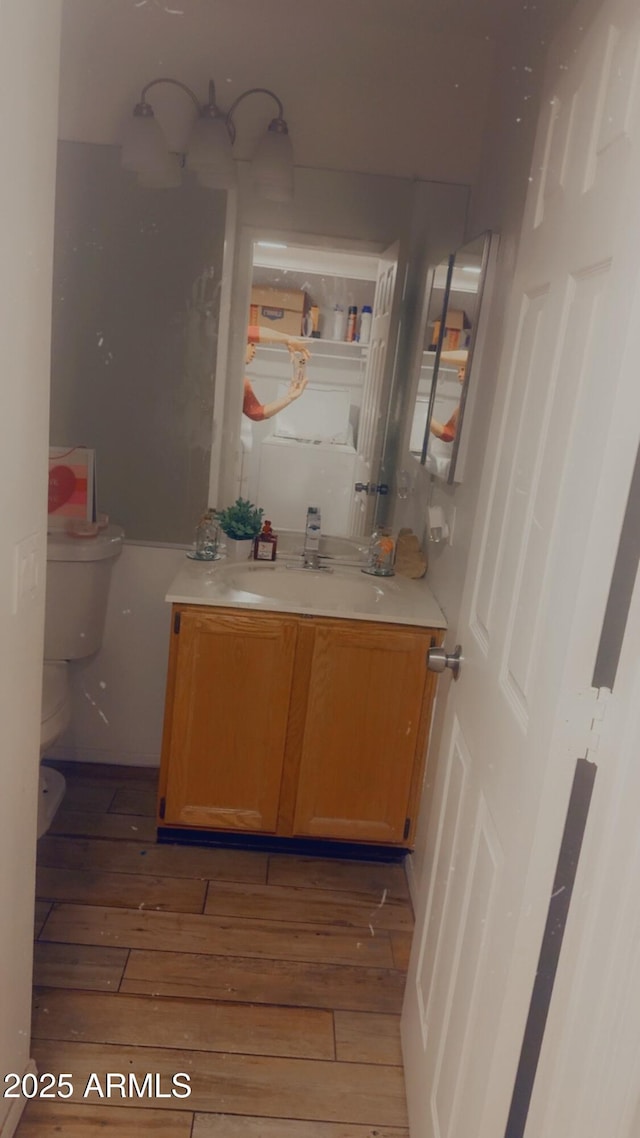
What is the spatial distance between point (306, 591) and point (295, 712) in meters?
0.39

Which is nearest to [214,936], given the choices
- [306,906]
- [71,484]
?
[306,906]

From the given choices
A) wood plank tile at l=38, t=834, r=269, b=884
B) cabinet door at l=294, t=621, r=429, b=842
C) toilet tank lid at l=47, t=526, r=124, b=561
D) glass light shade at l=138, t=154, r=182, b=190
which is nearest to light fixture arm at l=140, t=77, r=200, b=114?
glass light shade at l=138, t=154, r=182, b=190

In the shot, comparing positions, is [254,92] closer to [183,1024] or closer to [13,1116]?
[183,1024]

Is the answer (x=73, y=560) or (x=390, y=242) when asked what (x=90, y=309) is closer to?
(x=73, y=560)

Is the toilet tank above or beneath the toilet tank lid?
beneath

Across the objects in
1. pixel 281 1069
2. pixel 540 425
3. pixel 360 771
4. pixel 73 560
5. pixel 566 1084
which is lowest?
pixel 281 1069

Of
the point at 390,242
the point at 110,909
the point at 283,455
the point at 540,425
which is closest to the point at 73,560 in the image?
the point at 283,455

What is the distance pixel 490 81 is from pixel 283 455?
48.9 inches

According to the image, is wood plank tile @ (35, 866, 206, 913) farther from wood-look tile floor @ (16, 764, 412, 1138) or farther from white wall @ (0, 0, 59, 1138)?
white wall @ (0, 0, 59, 1138)

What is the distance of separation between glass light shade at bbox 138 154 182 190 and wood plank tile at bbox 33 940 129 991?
2091 mm

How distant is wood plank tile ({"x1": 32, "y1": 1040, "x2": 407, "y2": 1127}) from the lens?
1607 millimetres

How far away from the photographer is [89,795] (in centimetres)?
263

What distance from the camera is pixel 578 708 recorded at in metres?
0.92

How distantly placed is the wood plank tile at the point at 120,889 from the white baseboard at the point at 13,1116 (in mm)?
580
